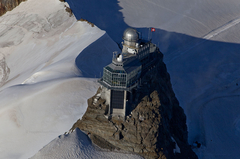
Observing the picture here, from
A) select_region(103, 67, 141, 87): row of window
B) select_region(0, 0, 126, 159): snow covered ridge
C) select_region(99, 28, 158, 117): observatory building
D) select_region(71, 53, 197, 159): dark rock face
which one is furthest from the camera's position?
select_region(0, 0, 126, 159): snow covered ridge

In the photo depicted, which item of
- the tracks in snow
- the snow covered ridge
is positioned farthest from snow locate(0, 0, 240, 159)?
the tracks in snow

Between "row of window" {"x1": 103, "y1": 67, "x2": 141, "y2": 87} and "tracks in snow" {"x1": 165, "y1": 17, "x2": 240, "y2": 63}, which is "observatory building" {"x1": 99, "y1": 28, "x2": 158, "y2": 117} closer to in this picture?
"row of window" {"x1": 103, "y1": 67, "x2": 141, "y2": 87}

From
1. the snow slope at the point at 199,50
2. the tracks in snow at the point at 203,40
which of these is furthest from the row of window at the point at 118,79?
the tracks in snow at the point at 203,40

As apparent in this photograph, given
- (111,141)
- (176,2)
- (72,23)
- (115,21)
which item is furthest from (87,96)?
(176,2)

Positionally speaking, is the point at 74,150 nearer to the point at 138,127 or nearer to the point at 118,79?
the point at 138,127

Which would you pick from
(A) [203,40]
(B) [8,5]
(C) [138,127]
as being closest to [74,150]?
(C) [138,127]

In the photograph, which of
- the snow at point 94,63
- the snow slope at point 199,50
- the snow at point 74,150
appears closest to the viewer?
the snow at point 74,150

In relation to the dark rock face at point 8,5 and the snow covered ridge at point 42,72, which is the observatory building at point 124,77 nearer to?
the snow covered ridge at point 42,72
